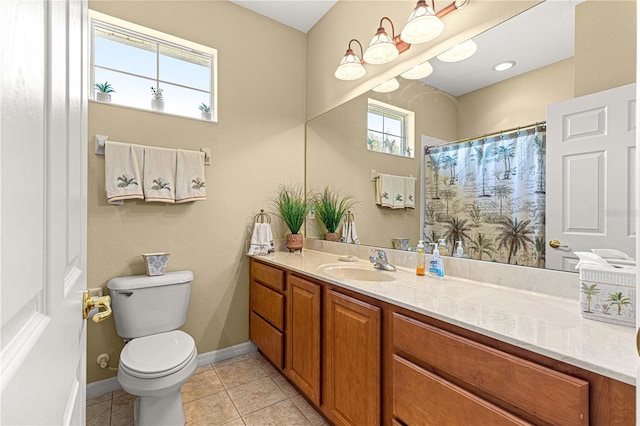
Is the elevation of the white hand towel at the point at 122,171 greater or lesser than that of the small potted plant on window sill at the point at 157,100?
lesser

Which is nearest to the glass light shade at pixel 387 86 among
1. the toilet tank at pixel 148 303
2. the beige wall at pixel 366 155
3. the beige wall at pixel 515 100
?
the beige wall at pixel 366 155

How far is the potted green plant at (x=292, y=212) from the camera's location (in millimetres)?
2564

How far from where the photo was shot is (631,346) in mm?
779

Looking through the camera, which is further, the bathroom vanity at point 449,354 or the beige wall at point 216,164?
the beige wall at point 216,164

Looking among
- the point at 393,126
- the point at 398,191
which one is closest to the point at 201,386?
the point at 398,191

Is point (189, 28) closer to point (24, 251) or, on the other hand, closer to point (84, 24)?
point (84, 24)

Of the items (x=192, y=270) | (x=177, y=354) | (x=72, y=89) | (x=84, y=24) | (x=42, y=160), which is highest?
(x=84, y=24)

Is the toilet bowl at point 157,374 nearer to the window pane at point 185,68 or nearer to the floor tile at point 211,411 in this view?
the floor tile at point 211,411

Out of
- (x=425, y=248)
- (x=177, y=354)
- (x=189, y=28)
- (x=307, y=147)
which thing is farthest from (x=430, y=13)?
(x=177, y=354)

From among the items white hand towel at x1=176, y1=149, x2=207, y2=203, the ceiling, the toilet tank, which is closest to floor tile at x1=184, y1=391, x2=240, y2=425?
the toilet tank

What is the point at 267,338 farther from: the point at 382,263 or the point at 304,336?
the point at 382,263

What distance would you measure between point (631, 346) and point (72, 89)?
1439 mm

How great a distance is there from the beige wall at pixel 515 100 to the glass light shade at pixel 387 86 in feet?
1.66

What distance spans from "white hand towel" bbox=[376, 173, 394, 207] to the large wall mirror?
44mm
